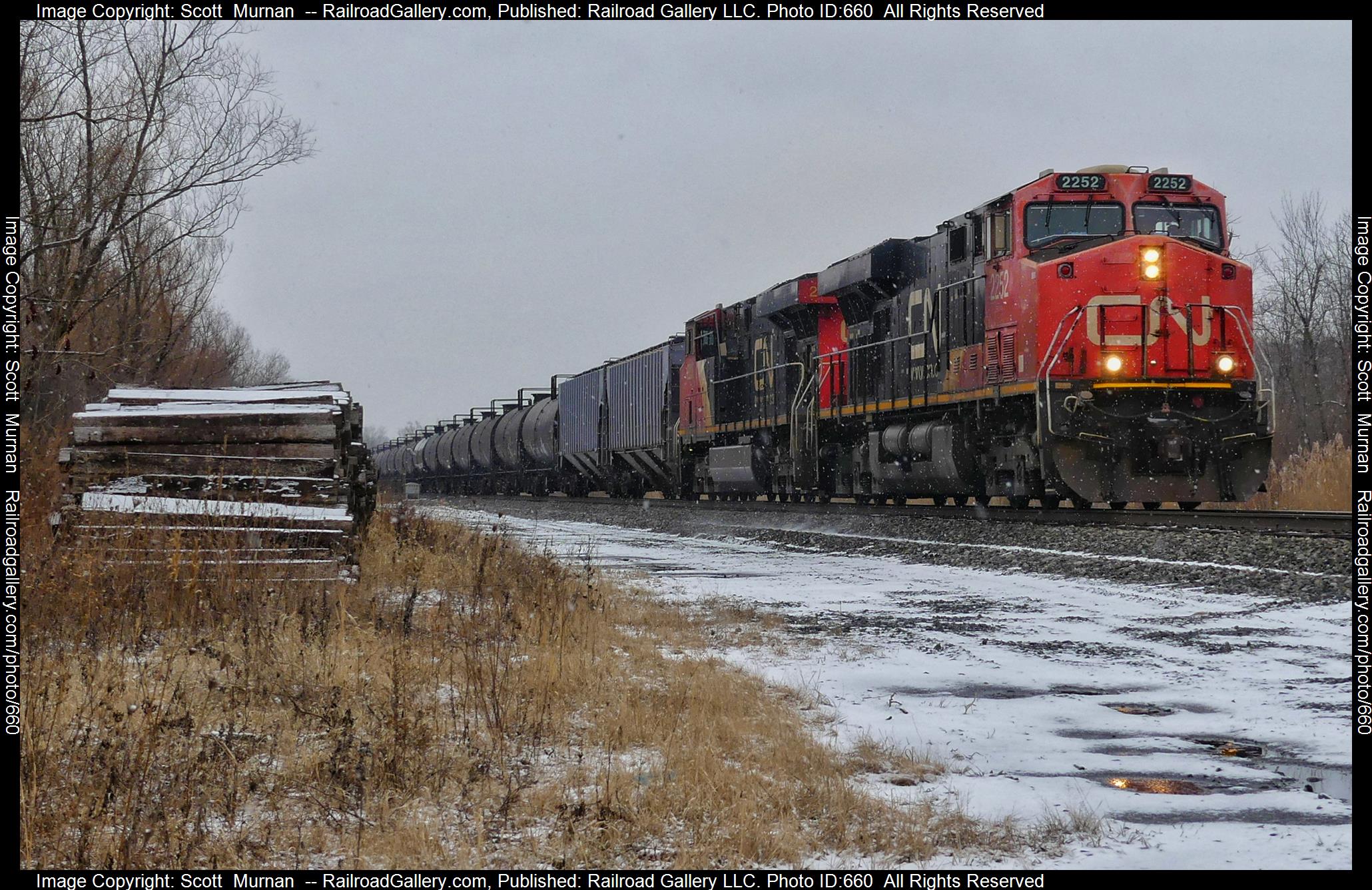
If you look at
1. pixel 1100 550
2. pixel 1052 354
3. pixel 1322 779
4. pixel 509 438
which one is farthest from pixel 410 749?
pixel 509 438

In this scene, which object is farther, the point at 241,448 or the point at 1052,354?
the point at 1052,354

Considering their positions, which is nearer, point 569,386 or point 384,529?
point 384,529

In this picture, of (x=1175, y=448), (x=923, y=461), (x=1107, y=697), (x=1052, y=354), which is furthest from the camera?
(x=923, y=461)

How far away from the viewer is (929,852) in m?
3.50

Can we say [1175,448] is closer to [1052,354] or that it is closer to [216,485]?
[1052,354]

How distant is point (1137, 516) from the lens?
12.5 m

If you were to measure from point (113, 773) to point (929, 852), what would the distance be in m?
2.56

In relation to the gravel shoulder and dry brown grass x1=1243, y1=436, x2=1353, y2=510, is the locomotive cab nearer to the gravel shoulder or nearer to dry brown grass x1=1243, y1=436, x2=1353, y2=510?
dry brown grass x1=1243, y1=436, x2=1353, y2=510

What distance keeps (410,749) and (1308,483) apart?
40.0 ft

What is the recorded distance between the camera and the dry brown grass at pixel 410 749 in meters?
3.62

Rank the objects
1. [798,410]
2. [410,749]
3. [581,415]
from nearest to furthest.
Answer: [410,749], [798,410], [581,415]

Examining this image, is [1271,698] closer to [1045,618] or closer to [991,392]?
[1045,618]

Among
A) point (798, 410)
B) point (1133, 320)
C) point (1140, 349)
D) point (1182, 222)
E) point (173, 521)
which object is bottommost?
point (173, 521)
